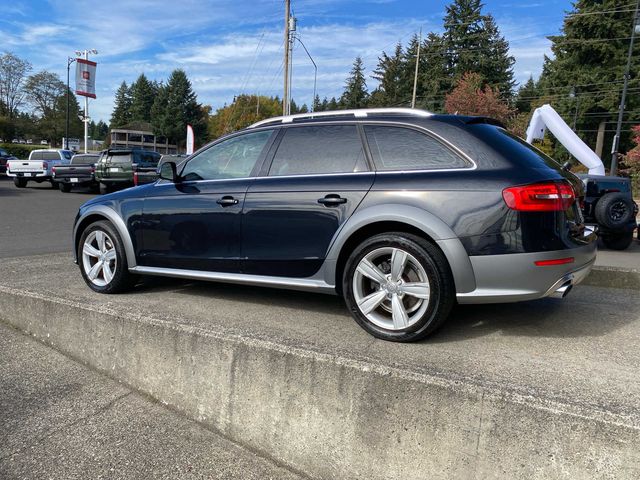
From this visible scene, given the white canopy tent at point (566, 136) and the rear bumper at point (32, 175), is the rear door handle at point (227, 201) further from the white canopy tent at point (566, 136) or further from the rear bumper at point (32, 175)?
the rear bumper at point (32, 175)

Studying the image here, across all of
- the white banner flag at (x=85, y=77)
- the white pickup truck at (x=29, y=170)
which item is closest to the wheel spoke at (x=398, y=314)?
the white pickup truck at (x=29, y=170)

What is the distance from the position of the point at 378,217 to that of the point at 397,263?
318 mm

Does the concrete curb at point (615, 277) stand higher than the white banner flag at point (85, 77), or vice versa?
the white banner flag at point (85, 77)

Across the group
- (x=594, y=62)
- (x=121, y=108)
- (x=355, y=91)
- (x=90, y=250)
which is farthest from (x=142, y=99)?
(x=90, y=250)

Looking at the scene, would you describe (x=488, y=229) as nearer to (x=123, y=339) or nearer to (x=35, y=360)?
(x=123, y=339)

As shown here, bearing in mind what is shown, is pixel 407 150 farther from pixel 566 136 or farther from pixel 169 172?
pixel 566 136

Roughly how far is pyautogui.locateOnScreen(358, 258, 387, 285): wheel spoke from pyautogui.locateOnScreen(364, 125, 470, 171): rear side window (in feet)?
2.17

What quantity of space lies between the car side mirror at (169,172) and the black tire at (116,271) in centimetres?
69

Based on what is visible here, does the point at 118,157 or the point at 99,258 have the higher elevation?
the point at 118,157

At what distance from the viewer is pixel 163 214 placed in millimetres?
4215

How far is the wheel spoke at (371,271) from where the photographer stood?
128 inches

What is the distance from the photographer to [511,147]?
3246 mm

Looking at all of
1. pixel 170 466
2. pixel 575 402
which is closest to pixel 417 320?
pixel 575 402

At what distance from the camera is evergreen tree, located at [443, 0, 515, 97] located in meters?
60.0
